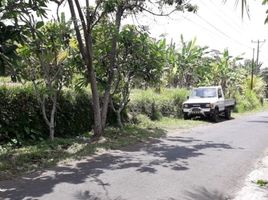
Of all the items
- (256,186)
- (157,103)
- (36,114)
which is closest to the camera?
(256,186)

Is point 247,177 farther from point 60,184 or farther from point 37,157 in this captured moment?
point 37,157

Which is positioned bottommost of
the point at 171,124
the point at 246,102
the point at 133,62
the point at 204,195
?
the point at 204,195

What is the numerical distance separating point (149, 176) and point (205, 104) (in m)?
15.5

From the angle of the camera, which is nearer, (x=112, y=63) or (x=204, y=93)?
(x=112, y=63)

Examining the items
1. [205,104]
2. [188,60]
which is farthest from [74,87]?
[188,60]

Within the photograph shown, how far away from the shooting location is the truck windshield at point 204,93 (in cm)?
2514

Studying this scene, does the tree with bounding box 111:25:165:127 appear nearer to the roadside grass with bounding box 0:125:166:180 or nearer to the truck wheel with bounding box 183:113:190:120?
the roadside grass with bounding box 0:125:166:180

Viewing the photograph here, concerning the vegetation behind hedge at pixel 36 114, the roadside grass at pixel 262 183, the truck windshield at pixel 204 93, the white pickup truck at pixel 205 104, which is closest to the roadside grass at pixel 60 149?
the vegetation behind hedge at pixel 36 114

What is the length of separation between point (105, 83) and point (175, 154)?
4.75m

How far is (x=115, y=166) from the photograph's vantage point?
9.86 metres

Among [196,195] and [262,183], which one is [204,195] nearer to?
[196,195]

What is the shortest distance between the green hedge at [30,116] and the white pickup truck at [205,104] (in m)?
9.41

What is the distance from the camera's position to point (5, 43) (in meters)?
5.40

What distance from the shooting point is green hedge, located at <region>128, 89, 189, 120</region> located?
830 inches
